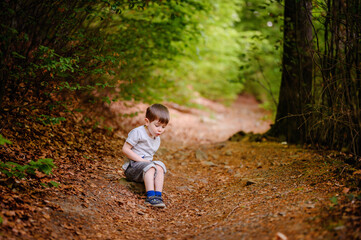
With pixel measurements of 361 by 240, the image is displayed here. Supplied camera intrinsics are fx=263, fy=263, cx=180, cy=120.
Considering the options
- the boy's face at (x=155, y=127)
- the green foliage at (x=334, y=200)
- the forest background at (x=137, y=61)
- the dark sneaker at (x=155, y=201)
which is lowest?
the dark sneaker at (x=155, y=201)

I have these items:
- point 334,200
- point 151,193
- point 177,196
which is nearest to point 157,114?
point 151,193

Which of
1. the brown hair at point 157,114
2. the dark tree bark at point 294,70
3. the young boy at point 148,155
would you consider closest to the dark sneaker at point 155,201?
the young boy at point 148,155

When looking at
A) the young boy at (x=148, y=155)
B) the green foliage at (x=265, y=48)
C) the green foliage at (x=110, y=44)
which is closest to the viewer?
the green foliage at (x=110, y=44)

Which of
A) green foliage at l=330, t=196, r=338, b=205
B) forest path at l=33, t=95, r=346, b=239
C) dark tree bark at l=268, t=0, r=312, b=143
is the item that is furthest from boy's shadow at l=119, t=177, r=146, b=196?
dark tree bark at l=268, t=0, r=312, b=143

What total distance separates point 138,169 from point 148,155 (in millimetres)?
278

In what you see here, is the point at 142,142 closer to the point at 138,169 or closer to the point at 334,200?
the point at 138,169

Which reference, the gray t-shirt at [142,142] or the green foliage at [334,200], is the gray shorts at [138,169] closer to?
the gray t-shirt at [142,142]

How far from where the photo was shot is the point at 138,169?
3746mm

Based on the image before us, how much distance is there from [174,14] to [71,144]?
11.9 ft

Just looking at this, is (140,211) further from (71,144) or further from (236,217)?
(71,144)

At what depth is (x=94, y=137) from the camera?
17.6ft

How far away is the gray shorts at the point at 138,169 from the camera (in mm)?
3682

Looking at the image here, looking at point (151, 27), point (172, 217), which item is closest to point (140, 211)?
point (172, 217)

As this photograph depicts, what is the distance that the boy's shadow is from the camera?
3.86 m
